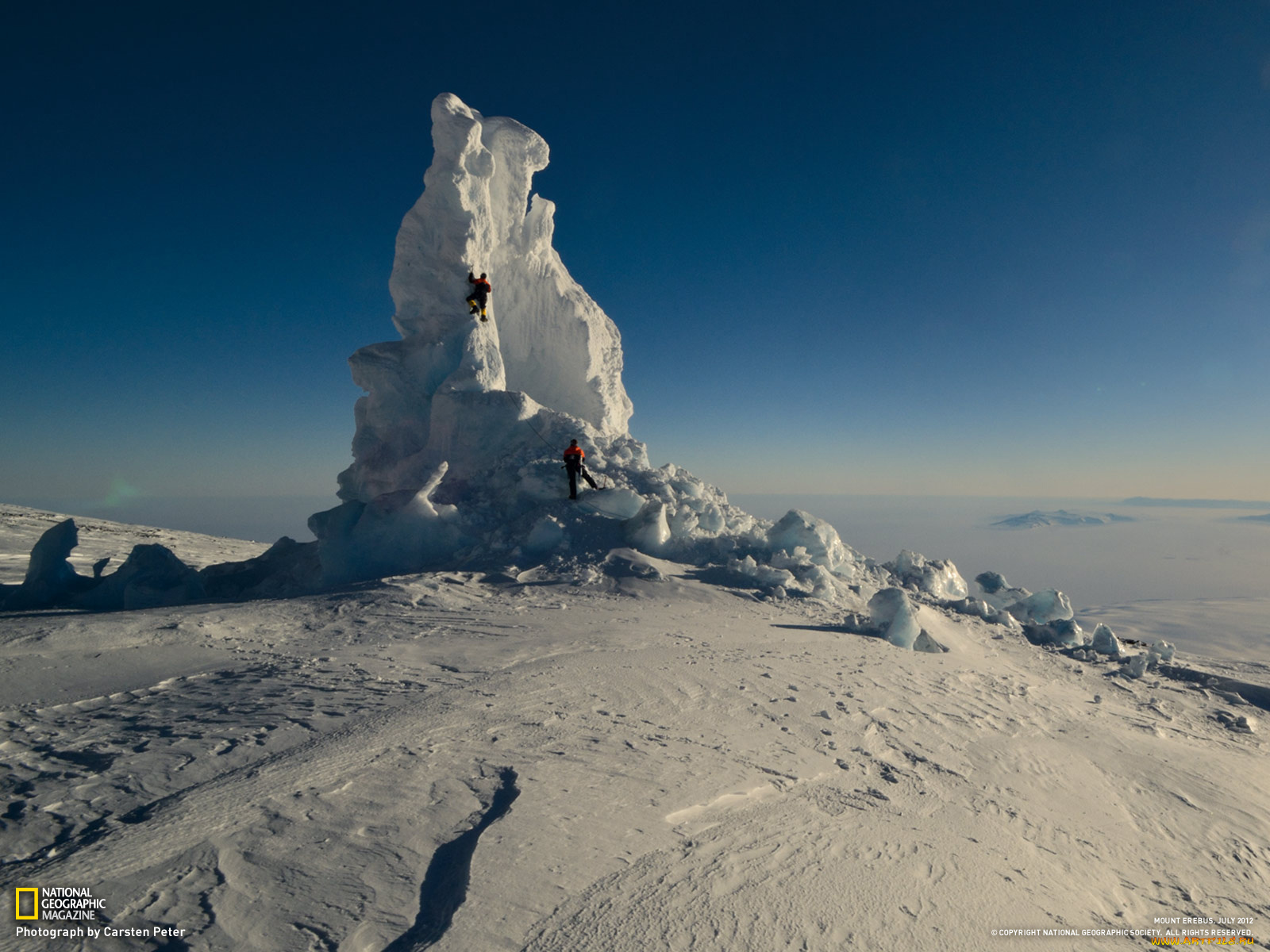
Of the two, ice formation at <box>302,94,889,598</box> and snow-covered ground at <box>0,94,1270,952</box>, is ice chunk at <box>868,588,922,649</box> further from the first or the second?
ice formation at <box>302,94,889,598</box>

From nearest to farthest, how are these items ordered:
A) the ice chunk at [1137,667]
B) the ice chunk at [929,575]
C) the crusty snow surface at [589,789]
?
the crusty snow surface at [589,789] < the ice chunk at [1137,667] < the ice chunk at [929,575]

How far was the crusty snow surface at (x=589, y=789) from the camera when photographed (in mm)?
3227

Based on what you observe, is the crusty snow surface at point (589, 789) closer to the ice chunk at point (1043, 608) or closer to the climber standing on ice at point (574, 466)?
the climber standing on ice at point (574, 466)

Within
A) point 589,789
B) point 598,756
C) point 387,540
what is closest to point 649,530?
point 387,540

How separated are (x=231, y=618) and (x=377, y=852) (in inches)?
235

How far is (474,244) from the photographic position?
16062 mm

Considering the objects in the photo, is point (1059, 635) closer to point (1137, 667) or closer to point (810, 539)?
point (1137, 667)

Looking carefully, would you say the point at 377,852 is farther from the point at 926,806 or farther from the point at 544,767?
the point at 926,806

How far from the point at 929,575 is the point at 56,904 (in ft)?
49.0

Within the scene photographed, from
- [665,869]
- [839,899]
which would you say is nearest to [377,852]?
[665,869]

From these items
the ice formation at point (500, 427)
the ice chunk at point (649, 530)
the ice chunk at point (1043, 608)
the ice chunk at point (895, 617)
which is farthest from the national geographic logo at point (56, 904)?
the ice chunk at point (1043, 608)

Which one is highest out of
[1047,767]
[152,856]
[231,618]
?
[231,618]

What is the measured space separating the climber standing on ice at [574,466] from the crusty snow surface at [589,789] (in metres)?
4.52

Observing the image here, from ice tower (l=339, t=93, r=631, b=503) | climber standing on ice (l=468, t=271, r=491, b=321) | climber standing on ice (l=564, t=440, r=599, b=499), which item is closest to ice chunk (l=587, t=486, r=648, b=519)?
climber standing on ice (l=564, t=440, r=599, b=499)
